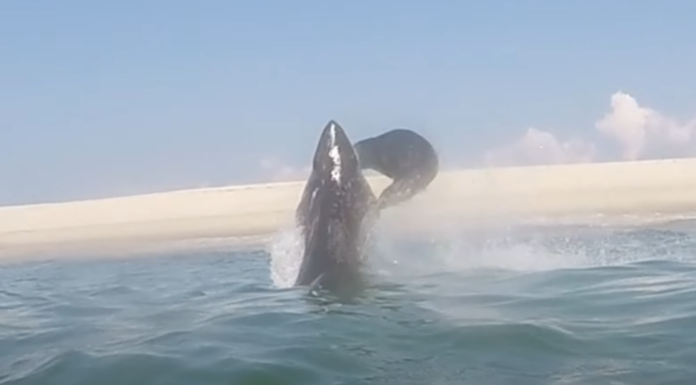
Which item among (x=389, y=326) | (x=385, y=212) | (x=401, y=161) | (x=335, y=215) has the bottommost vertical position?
(x=389, y=326)

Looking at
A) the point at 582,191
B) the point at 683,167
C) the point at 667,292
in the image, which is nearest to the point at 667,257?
the point at 667,292

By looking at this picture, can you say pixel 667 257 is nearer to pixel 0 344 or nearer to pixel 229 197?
pixel 0 344

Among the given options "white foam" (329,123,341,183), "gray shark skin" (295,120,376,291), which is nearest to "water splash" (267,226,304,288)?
"gray shark skin" (295,120,376,291)

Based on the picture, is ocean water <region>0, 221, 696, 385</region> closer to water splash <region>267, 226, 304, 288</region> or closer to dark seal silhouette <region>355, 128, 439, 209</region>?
water splash <region>267, 226, 304, 288</region>

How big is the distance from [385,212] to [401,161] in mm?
6533

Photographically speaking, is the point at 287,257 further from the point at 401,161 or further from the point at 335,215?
the point at 401,161

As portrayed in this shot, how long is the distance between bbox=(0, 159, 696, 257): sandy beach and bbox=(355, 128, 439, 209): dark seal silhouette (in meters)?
5.07

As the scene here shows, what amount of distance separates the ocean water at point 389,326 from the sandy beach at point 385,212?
371 cm

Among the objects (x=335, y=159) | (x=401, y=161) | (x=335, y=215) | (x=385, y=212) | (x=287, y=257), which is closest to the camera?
(x=335, y=215)

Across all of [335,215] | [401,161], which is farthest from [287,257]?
[401,161]

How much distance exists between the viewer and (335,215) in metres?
8.33

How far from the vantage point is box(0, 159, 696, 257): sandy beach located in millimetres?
23656

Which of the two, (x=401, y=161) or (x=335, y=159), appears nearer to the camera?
(x=335, y=159)

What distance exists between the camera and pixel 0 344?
7.72m
